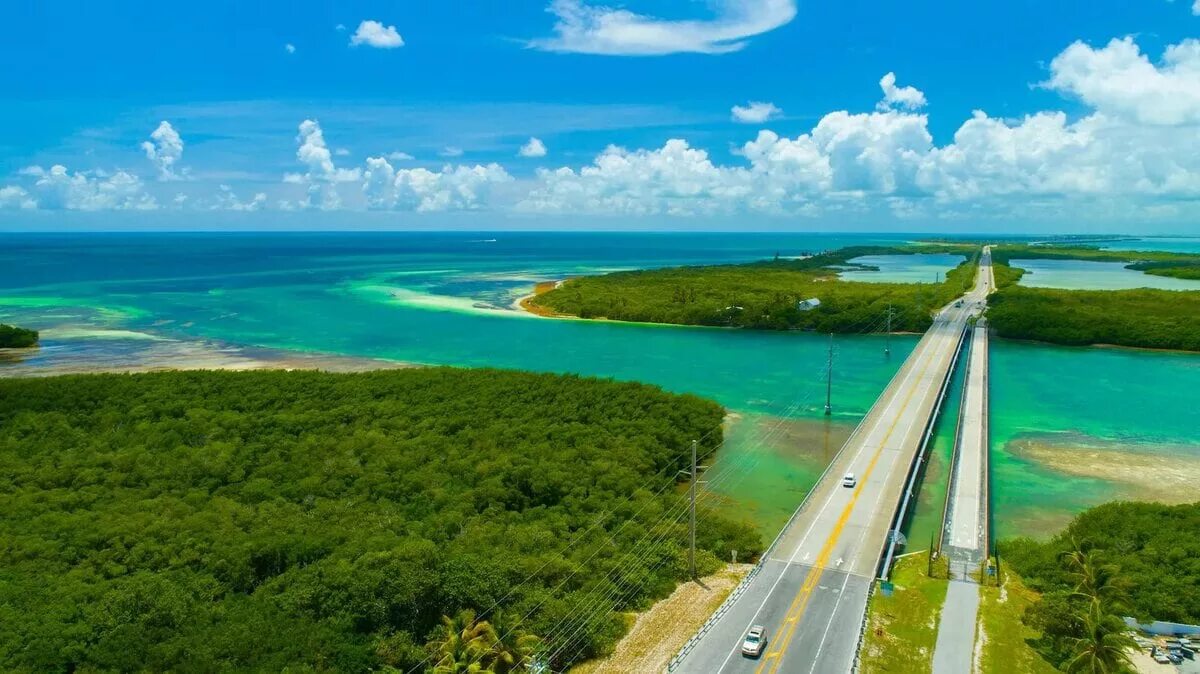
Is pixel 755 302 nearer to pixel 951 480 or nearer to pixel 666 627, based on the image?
pixel 951 480

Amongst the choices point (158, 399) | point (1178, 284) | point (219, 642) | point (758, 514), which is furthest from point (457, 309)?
point (1178, 284)

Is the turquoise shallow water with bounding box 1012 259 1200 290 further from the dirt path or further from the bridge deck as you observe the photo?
the dirt path

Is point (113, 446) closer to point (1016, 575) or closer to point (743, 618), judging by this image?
point (743, 618)

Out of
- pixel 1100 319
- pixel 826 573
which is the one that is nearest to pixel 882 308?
pixel 1100 319

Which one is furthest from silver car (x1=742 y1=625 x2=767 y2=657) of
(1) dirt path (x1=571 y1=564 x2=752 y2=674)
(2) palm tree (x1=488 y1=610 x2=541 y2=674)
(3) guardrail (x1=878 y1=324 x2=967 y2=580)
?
(3) guardrail (x1=878 y1=324 x2=967 y2=580)

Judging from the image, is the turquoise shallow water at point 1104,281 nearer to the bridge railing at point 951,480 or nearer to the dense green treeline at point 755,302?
the dense green treeline at point 755,302

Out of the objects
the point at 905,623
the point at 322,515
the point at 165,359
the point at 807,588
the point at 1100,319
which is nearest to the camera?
the point at 905,623
